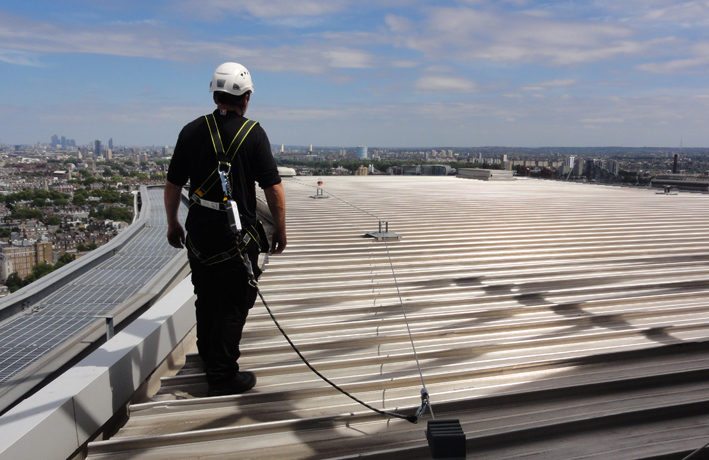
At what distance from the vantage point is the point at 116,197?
42.3 metres

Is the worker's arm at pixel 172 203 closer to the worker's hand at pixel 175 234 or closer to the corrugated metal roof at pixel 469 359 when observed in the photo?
the worker's hand at pixel 175 234

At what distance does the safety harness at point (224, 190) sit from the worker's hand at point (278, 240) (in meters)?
0.22

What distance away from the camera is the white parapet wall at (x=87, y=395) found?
1835mm

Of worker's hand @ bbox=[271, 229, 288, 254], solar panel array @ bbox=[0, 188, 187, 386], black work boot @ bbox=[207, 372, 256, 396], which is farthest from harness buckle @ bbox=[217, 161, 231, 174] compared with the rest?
solar panel array @ bbox=[0, 188, 187, 386]

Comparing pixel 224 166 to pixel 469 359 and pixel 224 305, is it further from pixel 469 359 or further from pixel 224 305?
pixel 469 359

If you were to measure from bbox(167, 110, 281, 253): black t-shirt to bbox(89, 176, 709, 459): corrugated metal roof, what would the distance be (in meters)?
0.85

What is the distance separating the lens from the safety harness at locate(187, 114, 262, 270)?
240 cm

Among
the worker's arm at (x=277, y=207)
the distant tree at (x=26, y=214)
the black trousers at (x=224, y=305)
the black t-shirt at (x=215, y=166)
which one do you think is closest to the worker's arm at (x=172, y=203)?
the black t-shirt at (x=215, y=166)

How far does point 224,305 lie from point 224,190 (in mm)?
609

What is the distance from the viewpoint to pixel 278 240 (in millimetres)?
2773

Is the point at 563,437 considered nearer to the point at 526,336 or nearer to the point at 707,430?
the point at 707,430

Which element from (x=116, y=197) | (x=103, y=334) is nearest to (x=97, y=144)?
(x=116, y=197)

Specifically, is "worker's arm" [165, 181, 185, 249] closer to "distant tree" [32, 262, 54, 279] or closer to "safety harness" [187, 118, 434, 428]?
"safety harness" [187, 118, 434, 428]

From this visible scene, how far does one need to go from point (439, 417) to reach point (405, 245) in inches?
136
